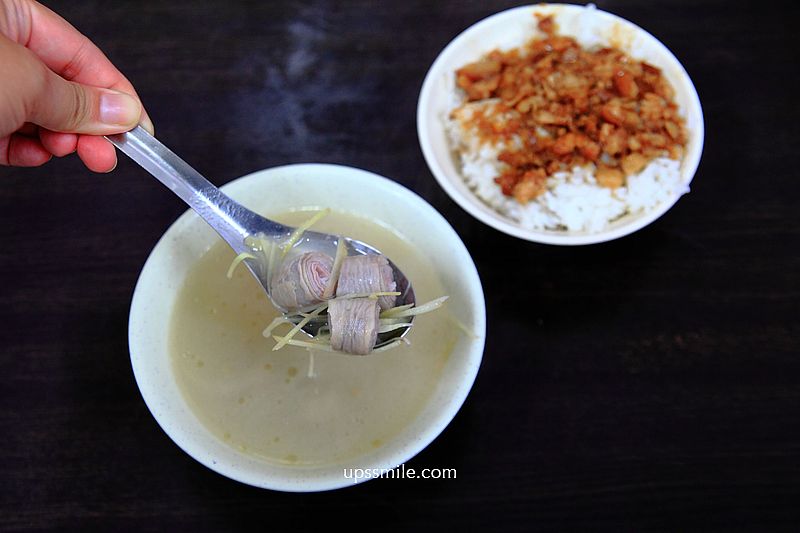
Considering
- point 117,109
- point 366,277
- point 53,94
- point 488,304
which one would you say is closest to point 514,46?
point 488,304

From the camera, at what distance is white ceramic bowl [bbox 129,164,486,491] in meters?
1.14

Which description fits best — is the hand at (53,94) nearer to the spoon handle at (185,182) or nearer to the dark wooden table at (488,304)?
the spoon handle at (185,182)

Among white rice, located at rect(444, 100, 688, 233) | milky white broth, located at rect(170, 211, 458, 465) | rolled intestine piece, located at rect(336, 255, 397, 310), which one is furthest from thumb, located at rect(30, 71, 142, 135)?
white rice, located at rect(444, 100, 688, 233)

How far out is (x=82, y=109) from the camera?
113 cm

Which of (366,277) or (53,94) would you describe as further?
(366,277)

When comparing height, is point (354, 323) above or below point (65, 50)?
below

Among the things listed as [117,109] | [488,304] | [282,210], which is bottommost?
[488,304]

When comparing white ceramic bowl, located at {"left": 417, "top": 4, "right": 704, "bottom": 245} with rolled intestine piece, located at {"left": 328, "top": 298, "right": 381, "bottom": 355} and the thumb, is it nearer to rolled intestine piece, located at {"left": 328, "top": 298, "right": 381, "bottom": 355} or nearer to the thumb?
rolled intestine piece, located at {"left": 328, "top": 298, "right": 381, "bottom": 355}

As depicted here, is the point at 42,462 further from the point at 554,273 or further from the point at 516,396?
the point at 554,273

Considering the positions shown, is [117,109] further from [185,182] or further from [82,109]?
[185,182]

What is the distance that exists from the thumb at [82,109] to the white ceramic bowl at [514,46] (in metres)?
0.73

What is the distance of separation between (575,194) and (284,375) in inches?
34.2

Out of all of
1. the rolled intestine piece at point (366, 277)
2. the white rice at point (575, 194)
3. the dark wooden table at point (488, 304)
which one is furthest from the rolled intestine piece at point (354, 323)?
the white rice at point (575, 194)

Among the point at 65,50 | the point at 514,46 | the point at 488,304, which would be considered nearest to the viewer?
the point at 65,50
